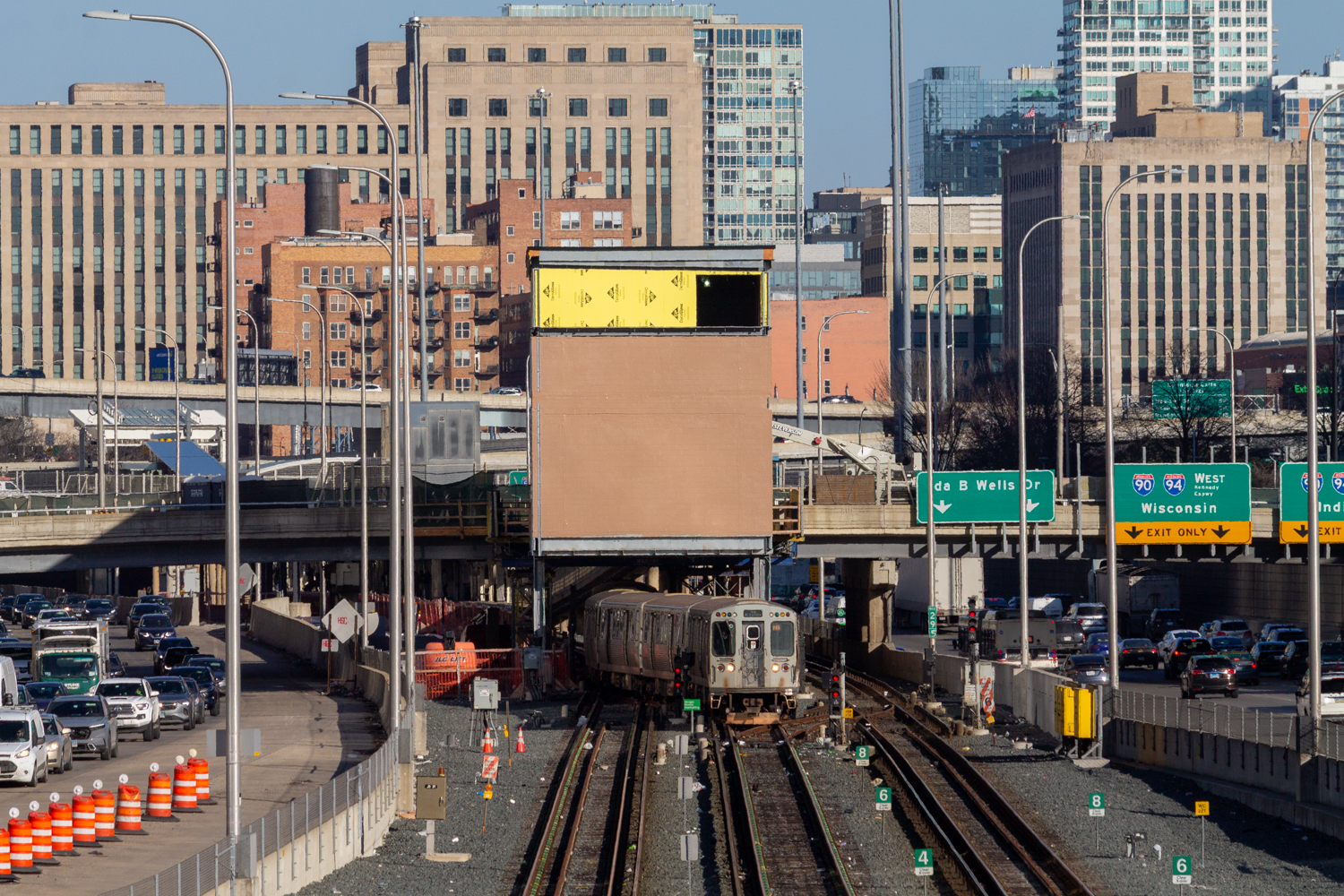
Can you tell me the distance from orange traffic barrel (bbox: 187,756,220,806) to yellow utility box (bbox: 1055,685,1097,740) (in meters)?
17.7

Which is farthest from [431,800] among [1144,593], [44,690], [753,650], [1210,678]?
[1144,593]

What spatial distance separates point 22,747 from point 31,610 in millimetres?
66619

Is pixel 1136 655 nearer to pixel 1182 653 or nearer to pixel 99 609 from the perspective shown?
pixel 1182 653

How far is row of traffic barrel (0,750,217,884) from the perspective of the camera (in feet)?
89.1

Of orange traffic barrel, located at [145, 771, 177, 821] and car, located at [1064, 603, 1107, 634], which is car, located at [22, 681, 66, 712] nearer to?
orange traffic barrel, located at [145, 771, 177, 821]

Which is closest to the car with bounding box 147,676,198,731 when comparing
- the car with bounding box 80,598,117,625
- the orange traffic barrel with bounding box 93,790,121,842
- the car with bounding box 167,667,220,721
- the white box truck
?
the car with bounding box 167,667,220,721

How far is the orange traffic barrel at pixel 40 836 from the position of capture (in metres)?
27.5

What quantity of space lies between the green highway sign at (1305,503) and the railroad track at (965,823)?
15.1 m

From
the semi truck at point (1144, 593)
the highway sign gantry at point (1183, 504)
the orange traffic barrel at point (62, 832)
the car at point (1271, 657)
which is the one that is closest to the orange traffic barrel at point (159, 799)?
the orange traffic barrel at point (62, 832)

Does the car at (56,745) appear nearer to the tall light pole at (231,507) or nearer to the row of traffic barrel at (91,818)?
the row of traffic barrel at (91,818)

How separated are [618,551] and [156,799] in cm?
2636

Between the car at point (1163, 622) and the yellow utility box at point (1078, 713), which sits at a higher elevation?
the yellow utility box at point (1078, 713)

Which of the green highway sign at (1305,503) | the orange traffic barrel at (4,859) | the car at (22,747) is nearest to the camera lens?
the orange traffic barrel at (4,859)

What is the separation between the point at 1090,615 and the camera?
84.8 metres
